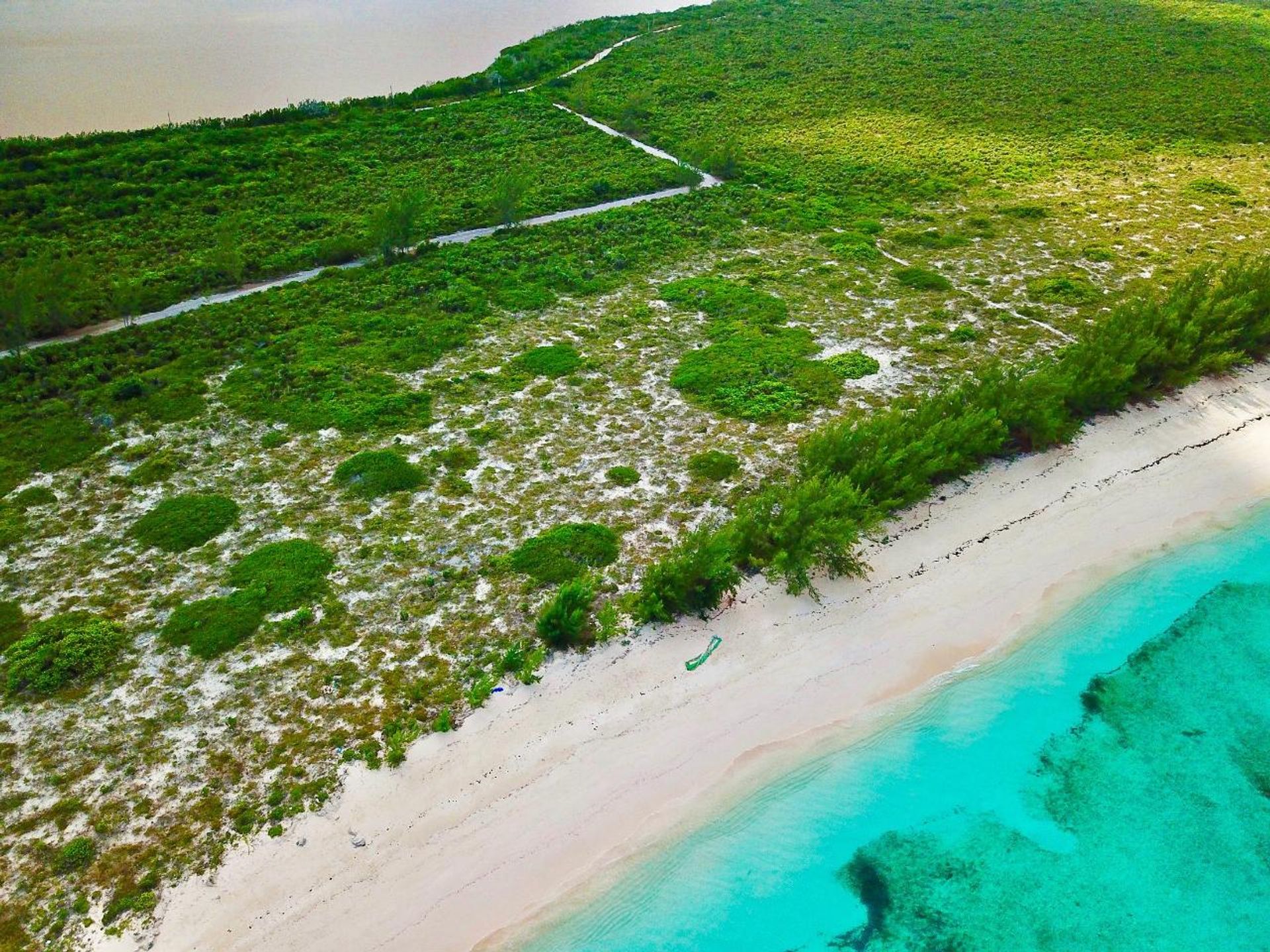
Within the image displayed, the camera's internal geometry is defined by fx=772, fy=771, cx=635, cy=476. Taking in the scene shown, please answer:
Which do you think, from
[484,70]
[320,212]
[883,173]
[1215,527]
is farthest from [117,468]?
[484,70]

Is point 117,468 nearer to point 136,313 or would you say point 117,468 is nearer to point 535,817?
point 136,313

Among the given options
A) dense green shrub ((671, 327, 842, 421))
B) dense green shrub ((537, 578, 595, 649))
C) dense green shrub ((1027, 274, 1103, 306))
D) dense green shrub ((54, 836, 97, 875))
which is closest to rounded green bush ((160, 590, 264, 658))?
dense green shrub ((54, 836, 97, 875))

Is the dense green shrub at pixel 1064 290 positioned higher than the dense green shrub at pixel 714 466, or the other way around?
the dense green shrub at pixel 1064 290

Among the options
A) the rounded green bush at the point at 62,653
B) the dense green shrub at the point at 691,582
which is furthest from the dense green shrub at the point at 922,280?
the rounded green bush at the point at 62,653

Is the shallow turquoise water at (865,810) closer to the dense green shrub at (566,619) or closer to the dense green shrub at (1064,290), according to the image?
the dense green shrub at (566,619)

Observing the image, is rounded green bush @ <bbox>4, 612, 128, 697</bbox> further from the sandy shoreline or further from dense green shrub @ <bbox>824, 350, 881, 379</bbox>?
dense green shrub @ <bbox>824, 350, 881, 379</bbox>

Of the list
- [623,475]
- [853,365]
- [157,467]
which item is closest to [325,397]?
[157,467]
